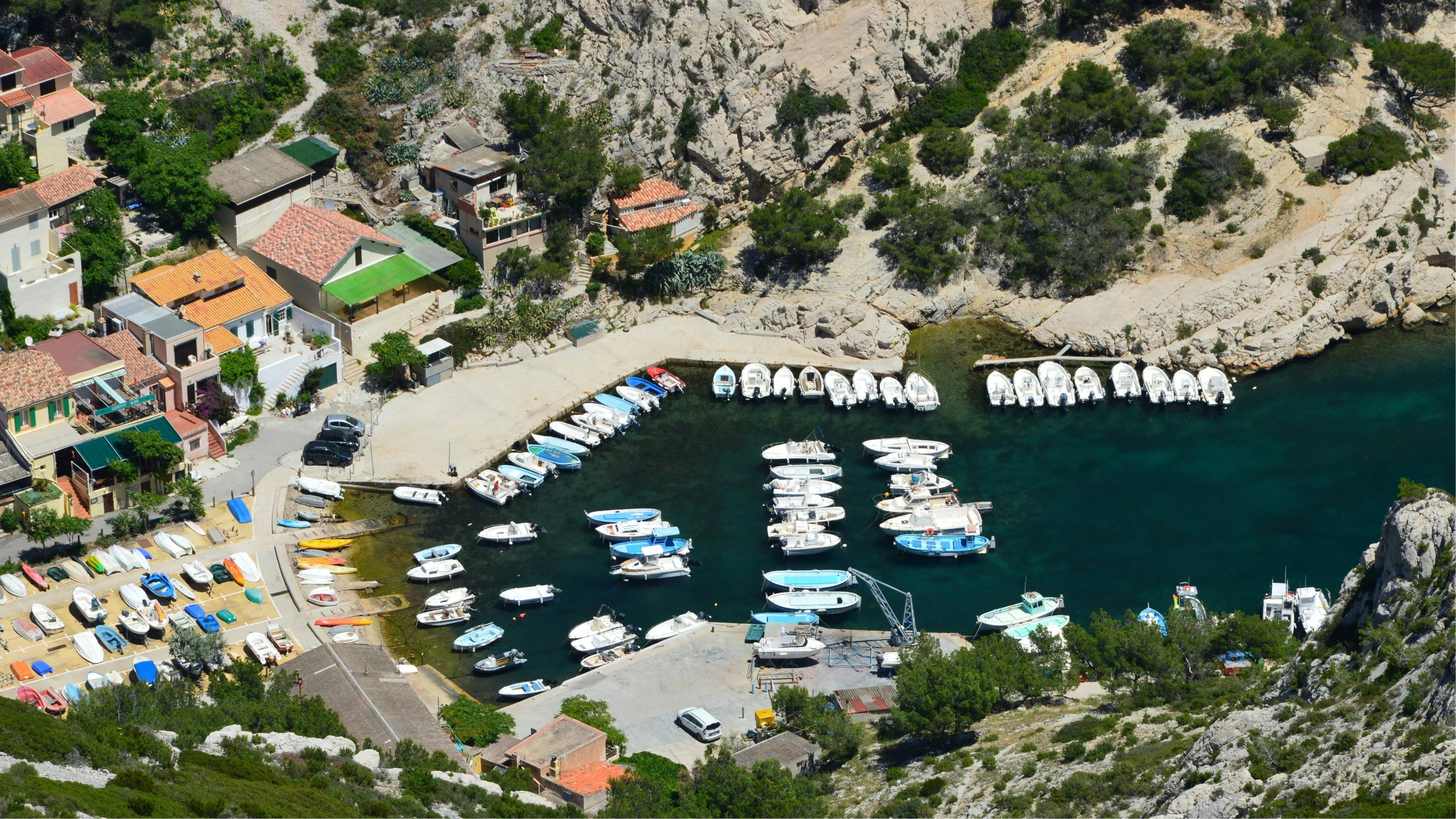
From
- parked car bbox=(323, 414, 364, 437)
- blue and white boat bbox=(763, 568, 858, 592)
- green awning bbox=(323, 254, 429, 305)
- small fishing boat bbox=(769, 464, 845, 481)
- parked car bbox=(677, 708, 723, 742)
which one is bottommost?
parked car bbox=(677, 708, 723, 742)

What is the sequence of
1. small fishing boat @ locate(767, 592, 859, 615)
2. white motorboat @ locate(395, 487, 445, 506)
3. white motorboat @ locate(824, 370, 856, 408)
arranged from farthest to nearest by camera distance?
1. white motorboat @ locate(824, 370, 856, 408)
2. white motorboat @ locate(395, 487, 445, 506)
3. small fishing boat @ locate(767, 592, 859, 615)

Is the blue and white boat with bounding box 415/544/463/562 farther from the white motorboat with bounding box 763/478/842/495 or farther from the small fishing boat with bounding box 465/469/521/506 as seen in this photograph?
the white motorboat with bounding box 763/478/842/495

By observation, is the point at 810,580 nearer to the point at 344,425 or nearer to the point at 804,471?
the point at 804,471

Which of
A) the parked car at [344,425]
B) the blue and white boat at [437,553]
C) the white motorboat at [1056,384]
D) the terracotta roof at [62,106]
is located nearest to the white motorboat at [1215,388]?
the white motorboat at [1056,384]

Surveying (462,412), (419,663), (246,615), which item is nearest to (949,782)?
(419,663)

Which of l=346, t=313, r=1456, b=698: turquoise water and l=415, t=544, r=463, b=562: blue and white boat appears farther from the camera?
l=415, t=544, r=463, b=562: blue and white boat

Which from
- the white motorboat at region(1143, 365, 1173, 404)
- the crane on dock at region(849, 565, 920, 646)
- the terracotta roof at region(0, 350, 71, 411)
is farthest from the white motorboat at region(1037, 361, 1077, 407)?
the terracotta roof at region(0, 350, 71, 411)
